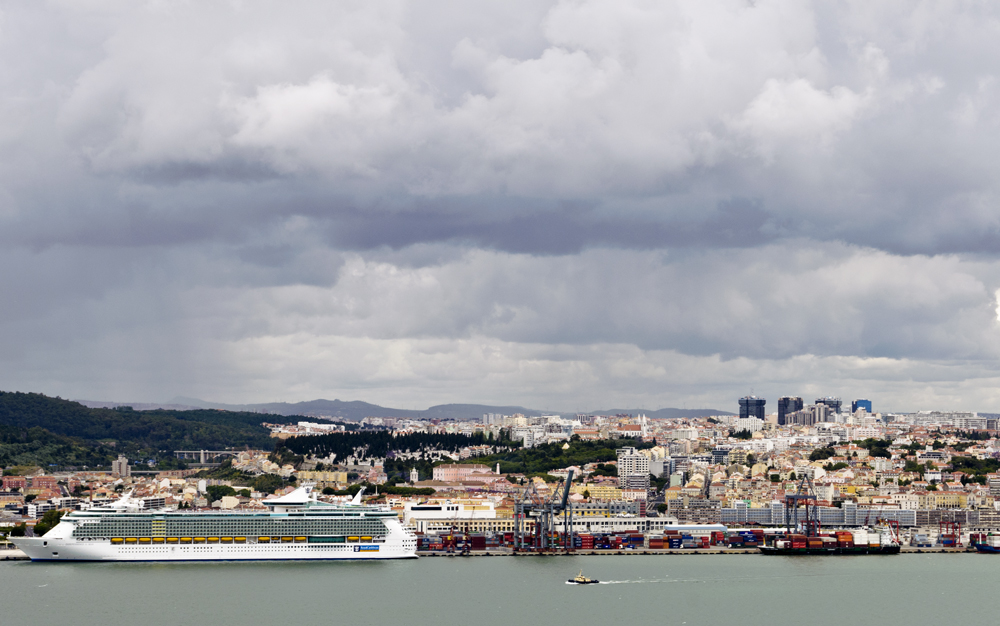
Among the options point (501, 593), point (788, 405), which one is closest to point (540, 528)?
point (501, 593)

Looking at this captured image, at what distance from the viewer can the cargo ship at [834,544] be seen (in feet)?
169

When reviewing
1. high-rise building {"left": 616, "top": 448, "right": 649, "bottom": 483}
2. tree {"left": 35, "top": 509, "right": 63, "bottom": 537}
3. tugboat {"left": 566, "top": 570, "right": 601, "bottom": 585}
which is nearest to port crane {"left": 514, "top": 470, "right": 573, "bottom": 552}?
tugboat {"left": 566, "top": 570, "right": 601, "bottom": 585}

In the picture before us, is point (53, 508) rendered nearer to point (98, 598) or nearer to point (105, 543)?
point (105, 543)

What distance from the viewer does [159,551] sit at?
45719mm

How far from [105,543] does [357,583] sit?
1161 centimetres

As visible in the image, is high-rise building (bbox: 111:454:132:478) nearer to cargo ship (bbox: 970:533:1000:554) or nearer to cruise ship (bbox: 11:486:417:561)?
cruise ship (bbox: 11:486:417:561)

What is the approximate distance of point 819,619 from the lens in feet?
105

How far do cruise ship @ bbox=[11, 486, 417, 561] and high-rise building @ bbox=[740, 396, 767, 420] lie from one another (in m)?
119

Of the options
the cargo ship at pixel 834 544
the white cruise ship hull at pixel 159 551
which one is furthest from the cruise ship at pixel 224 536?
the cargo ship at pixel 834 544

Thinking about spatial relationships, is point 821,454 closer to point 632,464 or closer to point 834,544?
point 632,464

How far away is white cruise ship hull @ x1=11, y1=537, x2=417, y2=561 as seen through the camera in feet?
150

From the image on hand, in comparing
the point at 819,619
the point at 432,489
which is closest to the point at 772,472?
the point at 432,489

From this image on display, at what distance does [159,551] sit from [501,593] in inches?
580

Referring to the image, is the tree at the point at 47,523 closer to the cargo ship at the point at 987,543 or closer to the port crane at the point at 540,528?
the port crane at the point at 540,528
